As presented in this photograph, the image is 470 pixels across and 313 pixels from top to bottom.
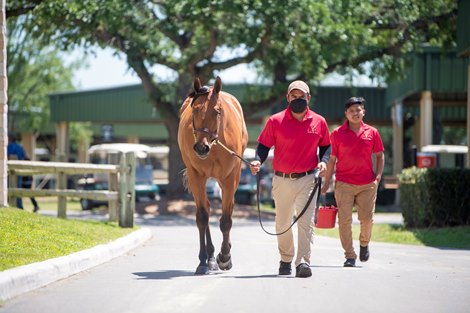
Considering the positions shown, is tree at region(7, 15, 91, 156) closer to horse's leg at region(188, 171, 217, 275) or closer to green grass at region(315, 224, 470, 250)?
green grass at region(315, 224, 470, 250)

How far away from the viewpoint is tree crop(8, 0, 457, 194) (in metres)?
24.5

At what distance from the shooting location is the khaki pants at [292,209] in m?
10.1

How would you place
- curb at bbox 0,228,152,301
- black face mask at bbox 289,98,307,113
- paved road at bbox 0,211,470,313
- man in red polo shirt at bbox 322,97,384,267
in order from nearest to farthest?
paved road at bbox 0,211,470,313, curb at bbox 0,228,152,301, black face mask at bbox 289,98,307,113, man in red polo shirt at bbox 322,97,384,267

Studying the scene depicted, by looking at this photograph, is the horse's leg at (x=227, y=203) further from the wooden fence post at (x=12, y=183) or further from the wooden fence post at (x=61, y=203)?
the wooden fence post at (x=12, y=183)

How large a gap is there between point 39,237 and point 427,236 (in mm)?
8523

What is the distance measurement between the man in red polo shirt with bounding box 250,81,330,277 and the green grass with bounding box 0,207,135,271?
9.25 ft

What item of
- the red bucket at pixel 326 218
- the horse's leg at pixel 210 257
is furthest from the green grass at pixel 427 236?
the horse's leg at pixel 210 257

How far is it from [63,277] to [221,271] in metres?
2.03

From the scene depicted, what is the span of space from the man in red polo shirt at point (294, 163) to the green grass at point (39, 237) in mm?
2821

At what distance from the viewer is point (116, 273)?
10398mm

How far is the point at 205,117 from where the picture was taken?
10.5m

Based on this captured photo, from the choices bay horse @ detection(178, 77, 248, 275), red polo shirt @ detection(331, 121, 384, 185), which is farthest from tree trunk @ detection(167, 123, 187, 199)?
red polo shirt @ detection(331, 121, 384, 185)

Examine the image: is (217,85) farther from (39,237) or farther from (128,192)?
(128,192)

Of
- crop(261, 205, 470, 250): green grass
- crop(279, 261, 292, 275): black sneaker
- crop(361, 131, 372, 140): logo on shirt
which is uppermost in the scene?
crop(361, 131, 372, 140): logo on shirt
